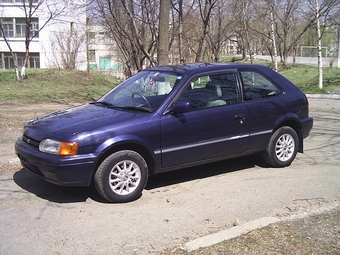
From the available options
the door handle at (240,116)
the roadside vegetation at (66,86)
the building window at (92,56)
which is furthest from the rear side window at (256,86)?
the building window at (92,56)

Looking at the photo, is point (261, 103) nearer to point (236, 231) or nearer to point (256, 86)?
point (256, 86)

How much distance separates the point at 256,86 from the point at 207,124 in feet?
4.28

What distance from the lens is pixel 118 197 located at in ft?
16.1

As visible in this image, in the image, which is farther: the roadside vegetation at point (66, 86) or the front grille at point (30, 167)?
the roadside vegetation at point (66, 86)

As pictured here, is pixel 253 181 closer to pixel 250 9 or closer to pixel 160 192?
pixel 160 192

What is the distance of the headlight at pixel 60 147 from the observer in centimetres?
463

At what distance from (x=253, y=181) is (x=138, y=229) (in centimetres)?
231

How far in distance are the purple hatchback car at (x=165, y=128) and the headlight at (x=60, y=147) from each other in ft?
0.04

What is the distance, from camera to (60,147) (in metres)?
4.66

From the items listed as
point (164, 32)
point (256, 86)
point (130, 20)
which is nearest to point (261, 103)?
point (256, 86)

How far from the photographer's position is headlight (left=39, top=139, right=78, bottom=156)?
4.63 meters

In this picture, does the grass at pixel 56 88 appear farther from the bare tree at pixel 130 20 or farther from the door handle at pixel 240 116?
the door handle at pixel 240 116

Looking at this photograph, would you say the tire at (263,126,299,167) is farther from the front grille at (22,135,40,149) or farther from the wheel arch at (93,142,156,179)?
the front grille at (22,135,40,149)

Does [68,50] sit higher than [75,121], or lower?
higher
